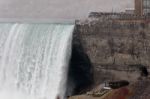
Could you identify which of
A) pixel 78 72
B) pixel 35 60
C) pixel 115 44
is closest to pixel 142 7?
pixel 115 44

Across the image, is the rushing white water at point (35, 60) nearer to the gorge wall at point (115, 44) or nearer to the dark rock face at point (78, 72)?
the dark rock face at point (78, 72)

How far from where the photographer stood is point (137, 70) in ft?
79.0

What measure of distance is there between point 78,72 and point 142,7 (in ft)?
14.4

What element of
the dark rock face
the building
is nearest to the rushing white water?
the dark rock face

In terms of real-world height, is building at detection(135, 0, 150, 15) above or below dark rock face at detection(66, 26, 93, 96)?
A: above

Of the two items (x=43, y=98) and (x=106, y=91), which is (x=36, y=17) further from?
(x=106, y=91)

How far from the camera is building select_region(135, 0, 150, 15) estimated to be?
25453 millimetres

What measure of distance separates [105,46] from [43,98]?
3.98 metres

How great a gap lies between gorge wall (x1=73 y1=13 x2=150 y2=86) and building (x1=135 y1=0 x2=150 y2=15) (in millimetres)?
1145

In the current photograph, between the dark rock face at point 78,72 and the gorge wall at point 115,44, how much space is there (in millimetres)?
211

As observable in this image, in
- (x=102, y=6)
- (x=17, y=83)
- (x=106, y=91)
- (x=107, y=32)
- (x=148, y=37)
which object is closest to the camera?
(x=106, y=91)

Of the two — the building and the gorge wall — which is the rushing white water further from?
the building

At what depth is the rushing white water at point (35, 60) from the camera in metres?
26.1

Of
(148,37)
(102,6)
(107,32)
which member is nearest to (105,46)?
(107,32)
